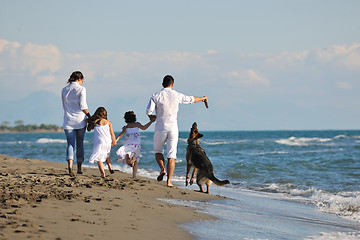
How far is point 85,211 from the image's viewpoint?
4.89 metres

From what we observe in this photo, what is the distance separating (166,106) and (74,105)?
173 cm

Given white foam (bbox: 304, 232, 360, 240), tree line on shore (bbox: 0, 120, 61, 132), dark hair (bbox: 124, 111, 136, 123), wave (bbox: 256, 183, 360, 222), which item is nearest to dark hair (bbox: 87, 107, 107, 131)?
dark hair (bbox: 124, 111, 136, 123)

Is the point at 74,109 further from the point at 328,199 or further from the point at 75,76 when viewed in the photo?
the point at 328,199

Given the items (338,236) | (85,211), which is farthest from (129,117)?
(338,236)

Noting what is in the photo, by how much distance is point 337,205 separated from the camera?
8.57 metres

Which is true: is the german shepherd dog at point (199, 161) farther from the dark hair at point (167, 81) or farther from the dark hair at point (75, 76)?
the dark hair at point (75, 76)

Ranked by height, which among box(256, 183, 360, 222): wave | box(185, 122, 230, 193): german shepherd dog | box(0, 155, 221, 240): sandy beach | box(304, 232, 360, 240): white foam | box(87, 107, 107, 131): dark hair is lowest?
box(256, 183, 360, 222): wave

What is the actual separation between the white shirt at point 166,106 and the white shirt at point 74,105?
4.10 ft

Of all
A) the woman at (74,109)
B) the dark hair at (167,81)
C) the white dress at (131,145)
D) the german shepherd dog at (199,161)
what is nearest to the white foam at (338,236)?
the german shepherd dog at (199,161)

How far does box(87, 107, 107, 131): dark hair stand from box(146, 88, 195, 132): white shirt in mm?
963

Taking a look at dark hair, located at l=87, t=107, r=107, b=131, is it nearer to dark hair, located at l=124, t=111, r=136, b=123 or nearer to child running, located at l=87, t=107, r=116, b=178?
child running, located at l=87, t=107, r=116, b=178

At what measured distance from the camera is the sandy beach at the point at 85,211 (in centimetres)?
404

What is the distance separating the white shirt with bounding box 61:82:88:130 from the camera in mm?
7676

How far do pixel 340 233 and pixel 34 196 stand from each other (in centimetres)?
410
